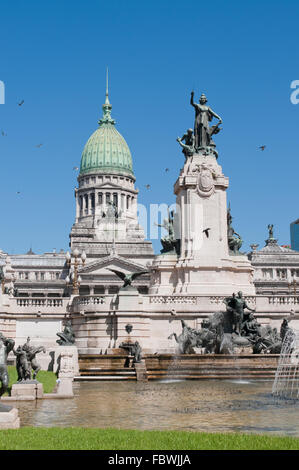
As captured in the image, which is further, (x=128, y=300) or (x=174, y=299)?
(x=174, y=299)

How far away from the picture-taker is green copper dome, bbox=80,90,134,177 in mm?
131000

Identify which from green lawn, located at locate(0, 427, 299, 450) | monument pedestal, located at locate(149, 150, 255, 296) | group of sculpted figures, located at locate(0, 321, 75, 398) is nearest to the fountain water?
monument pedestal, located at locate(149, 150, 255, 296)

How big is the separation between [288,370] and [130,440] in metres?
20.0

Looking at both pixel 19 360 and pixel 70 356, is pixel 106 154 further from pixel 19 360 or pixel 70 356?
pixel 19 360

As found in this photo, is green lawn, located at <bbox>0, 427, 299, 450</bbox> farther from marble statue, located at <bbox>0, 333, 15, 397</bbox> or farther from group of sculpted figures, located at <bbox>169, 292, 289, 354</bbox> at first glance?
group of sculpted figures, located at <bbox>169, 292, 289, 354</bbox>

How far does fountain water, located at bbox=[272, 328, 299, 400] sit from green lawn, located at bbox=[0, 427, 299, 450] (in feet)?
29.6

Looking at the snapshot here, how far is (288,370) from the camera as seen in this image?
28.8 metres

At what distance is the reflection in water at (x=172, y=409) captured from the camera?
13109 mm

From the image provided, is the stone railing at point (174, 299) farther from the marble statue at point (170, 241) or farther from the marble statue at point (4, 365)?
the marble statue at point (4, 365)

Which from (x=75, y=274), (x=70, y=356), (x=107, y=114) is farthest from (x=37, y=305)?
(x=107, y=114)

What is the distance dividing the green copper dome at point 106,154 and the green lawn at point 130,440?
12042 cm
